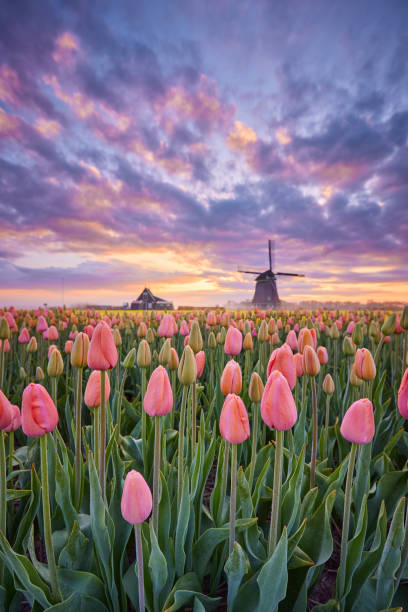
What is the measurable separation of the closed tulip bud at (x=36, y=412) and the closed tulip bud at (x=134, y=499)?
19.3 inches

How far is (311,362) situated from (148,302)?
2461 inches

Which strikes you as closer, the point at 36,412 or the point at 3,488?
the point at 36,412

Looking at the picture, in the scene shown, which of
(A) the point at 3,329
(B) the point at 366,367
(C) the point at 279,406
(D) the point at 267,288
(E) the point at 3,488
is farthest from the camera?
(D) the point at 267,288

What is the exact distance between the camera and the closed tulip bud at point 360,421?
5.33ft

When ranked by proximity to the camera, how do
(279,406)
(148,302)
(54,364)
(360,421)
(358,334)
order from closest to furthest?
(279,406)
(360,421)
(54,364)
(358,334)
(148,302)

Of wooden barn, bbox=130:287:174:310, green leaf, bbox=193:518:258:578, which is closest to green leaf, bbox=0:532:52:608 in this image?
green leaf, bbox=193:518:258:578

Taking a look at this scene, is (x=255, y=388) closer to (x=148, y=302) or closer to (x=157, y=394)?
(x=157, y=394)

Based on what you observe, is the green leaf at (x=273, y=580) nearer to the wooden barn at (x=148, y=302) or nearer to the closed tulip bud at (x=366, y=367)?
the closed tulip bud at (x=366, y=367)

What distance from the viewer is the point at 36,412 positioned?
1567 millimetres

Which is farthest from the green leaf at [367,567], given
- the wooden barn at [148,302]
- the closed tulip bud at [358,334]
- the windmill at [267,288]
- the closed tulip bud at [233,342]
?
the wooden barn at [148,302]

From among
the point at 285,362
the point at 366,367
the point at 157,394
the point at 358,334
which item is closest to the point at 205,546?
the point at 157,394

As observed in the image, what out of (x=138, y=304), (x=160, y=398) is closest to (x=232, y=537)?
(x=160, y=398)

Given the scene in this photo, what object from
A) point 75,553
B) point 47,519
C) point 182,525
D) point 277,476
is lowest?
point 75,553

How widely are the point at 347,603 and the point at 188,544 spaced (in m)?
0.88
